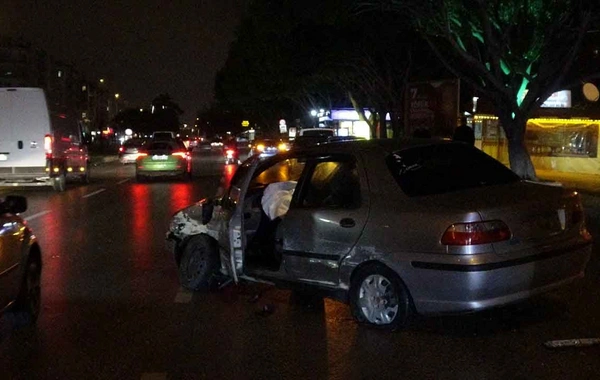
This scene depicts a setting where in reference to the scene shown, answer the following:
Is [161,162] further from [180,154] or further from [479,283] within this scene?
[479,283]

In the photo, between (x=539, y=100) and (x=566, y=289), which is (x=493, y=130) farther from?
(x=566, y=289)

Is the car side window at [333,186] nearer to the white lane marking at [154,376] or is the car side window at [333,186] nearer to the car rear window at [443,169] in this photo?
the car rear window at [443,169]

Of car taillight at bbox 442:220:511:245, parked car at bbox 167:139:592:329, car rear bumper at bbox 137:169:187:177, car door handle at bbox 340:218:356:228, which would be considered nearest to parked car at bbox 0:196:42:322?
parked car at bbox 167:139:592:329

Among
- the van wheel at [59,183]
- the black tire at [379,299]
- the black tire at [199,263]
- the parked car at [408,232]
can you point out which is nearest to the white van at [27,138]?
the van wheel at [59,183]

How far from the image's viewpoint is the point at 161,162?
96.5ft

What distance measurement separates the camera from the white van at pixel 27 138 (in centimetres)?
2323

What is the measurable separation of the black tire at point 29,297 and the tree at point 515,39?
15.1m

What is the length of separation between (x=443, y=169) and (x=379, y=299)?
1.31 m

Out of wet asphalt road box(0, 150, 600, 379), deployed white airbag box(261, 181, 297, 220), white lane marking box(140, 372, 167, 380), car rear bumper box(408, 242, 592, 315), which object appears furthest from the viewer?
deployed white airbag box(261, 181, 297, 220)

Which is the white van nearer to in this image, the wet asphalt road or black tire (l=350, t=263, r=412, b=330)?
the wet asphalt road

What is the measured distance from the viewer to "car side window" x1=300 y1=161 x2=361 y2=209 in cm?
784

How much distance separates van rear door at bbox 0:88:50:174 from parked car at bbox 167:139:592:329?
622 inches

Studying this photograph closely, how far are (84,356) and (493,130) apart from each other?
33.5 meters

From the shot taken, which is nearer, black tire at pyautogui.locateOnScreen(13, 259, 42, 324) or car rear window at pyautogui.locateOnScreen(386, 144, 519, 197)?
car rear window at pyautogui.locateOnScreen(386, 144, 519, 197)
